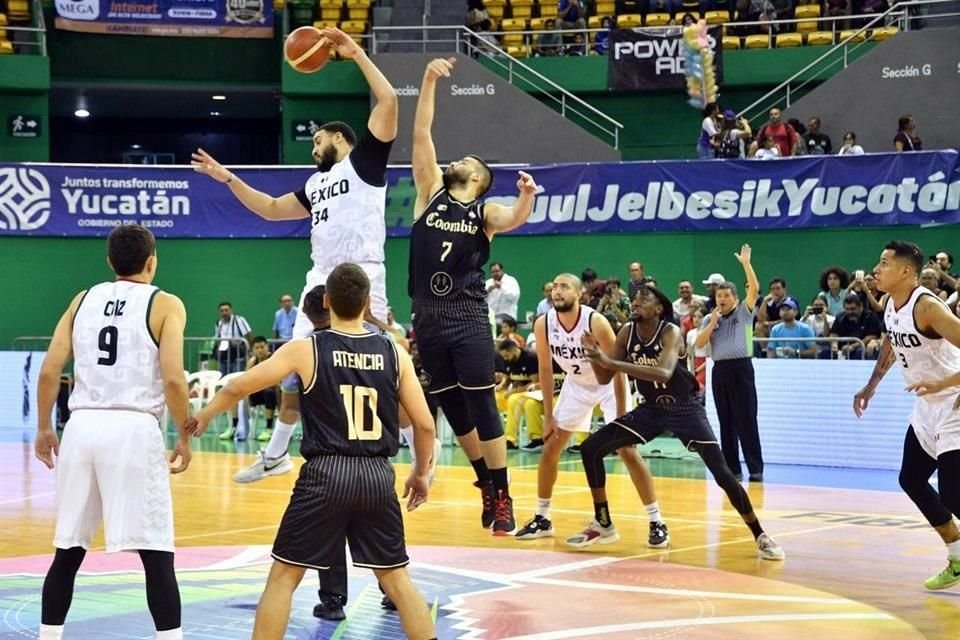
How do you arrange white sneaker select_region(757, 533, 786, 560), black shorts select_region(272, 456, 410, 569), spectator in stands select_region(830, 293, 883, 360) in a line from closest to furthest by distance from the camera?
black shorts select_region(272, 456, 410, 569) → white sneaker select_region(757, 533, 786, 560) → spectator in stands select_region(830, 293, 883, 360)

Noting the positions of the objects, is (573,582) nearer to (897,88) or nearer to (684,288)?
(684,288)

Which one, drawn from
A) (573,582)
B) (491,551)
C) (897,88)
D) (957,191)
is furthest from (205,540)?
(897,88)

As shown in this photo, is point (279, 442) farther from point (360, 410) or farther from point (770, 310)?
point (770, 310)

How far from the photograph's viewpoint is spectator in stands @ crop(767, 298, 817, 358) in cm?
1659

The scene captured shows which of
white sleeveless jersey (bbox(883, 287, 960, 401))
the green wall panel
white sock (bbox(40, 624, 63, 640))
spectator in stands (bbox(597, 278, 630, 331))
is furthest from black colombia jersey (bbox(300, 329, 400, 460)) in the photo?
the green wall panel

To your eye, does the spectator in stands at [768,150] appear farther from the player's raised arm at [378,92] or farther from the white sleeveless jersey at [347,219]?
the player's raised arm at [378,92]

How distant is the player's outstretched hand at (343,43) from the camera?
24.8 feet

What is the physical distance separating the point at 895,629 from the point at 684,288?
11.3 meters

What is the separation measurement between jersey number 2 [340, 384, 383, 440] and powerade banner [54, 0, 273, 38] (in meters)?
23.9

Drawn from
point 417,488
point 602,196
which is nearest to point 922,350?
point 417,488

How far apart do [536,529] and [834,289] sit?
9.39 m

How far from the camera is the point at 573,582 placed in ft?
28.1

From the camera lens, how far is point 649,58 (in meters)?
25.6

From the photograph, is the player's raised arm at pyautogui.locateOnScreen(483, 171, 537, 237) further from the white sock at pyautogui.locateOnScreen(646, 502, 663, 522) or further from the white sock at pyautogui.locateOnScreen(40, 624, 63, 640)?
the white sock at pyautogui.locateOnScreen(40, 624, 63, 640)
